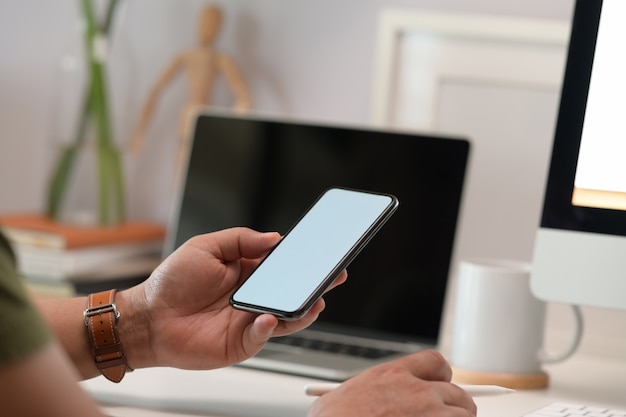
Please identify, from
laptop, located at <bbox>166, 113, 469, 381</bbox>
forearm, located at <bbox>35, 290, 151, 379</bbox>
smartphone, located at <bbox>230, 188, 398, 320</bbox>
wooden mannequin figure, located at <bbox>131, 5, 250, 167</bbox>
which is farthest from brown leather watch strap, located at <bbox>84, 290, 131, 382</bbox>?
wooden mannequin figure, located at <bbox>131, 5, 250, 167</bbox>

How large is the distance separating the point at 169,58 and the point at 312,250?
2.39ft

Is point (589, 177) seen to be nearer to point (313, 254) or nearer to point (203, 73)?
point (313, 254)

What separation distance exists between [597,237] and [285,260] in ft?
0.90

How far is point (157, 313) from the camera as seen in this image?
2.72 feet

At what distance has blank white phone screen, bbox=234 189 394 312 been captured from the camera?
752 mm

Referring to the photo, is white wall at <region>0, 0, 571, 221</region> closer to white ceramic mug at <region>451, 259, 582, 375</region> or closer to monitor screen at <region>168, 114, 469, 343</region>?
monitor screen at <region>168, 114, 469, 343</region>

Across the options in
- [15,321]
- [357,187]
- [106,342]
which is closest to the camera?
[15,321]

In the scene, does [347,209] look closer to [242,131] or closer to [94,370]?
[94,370]

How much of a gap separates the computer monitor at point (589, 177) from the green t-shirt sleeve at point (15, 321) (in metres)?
0.51

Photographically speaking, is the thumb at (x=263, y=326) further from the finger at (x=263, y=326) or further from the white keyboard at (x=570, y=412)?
the white keyboard at (x=570, y=412)

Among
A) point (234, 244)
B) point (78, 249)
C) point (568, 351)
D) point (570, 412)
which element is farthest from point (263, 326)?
point (78, 249)

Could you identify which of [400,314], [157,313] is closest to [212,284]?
[157,313]

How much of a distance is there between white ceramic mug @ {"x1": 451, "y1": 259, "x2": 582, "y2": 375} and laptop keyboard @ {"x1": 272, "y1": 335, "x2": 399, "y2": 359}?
86 mm

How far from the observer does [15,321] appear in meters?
0.50
